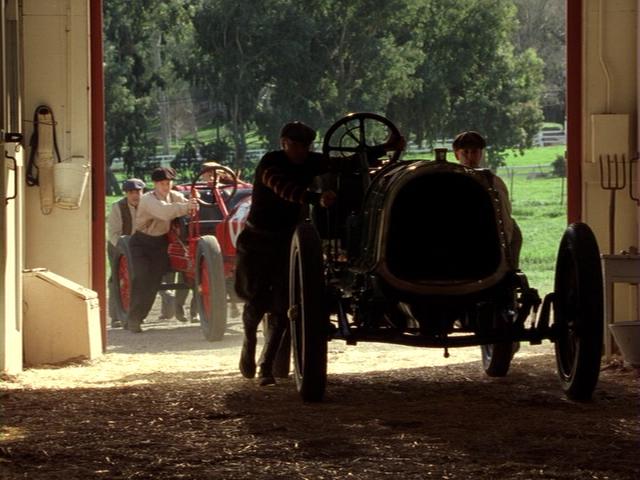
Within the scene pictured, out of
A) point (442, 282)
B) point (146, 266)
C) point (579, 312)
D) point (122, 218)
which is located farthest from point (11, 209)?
point (122, 218)

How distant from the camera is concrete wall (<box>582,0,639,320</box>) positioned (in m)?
9.16

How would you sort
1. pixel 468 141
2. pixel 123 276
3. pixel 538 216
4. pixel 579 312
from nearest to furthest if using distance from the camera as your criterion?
pixel 579 312 → pixel 468 141 → pixel 123 276 → pixel 538 216

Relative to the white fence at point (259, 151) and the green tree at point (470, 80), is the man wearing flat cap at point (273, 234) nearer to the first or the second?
the white fence at point (259, 151)

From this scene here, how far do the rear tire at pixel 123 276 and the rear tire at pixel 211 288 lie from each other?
2.96ft

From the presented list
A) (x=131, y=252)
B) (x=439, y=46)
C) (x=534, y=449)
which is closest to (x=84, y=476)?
(x=534, y=449)

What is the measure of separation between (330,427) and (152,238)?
7507 mm

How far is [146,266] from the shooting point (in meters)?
12.8

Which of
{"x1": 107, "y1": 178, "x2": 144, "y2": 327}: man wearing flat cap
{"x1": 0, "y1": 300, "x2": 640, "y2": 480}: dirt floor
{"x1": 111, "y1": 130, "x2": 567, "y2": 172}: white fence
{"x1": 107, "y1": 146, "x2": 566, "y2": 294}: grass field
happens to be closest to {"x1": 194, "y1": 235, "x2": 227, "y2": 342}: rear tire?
{"x1": 107, "y1": 178, "x2": 144, "y2": 327}: man wearing flat cap

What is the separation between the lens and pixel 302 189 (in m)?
7.24

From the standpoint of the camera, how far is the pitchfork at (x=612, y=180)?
358 inches

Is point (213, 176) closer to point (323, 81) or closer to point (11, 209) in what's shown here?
point (11, 209)

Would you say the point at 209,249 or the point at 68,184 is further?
the point at 209,249

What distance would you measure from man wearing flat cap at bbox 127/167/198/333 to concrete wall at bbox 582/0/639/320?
4.42m

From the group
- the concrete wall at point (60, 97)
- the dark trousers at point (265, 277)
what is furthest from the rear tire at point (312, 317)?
the concrete wall at point (60, 97)
